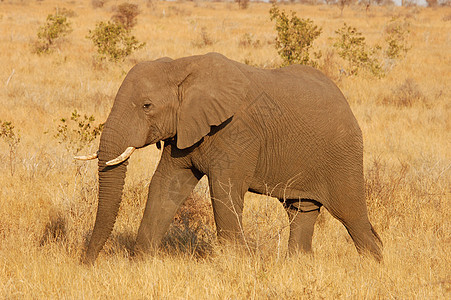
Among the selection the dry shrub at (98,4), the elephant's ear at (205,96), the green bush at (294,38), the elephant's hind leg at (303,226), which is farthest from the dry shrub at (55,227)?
the dry shrub at (98,4)

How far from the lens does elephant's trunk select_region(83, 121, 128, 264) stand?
4324 millimetres

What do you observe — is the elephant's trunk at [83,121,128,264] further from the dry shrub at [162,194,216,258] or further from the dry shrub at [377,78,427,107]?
the dry shrub at [377,78,427,107]

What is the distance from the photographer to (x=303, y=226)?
564cm

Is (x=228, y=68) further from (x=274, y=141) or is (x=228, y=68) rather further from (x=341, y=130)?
(x=341, y=130)

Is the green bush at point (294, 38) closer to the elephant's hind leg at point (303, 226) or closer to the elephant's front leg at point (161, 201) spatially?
the elephant's hind leg at point (303, 226)

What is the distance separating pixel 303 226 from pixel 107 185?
6.97 ft

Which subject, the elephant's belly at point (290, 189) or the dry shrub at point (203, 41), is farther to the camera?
the dry shrub at point (203, 41)

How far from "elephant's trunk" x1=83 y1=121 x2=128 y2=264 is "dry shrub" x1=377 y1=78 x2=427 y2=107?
373 inches

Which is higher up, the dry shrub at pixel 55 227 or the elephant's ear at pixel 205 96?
the elephant's ear at pixel 205 96

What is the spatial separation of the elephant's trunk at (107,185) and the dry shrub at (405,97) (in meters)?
9.48

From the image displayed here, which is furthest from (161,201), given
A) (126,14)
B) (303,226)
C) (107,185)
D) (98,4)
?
(98,4)

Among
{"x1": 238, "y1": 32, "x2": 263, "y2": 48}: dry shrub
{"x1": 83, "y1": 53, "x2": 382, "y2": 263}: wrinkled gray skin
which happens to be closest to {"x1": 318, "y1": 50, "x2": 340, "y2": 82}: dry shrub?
{"x1": 238, "y1": 32, "x2": 263, "y2": 48}: dry shrub

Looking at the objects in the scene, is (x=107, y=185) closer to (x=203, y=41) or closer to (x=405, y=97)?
(x=405, y=97)

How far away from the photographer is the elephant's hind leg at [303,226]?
5.59 m
